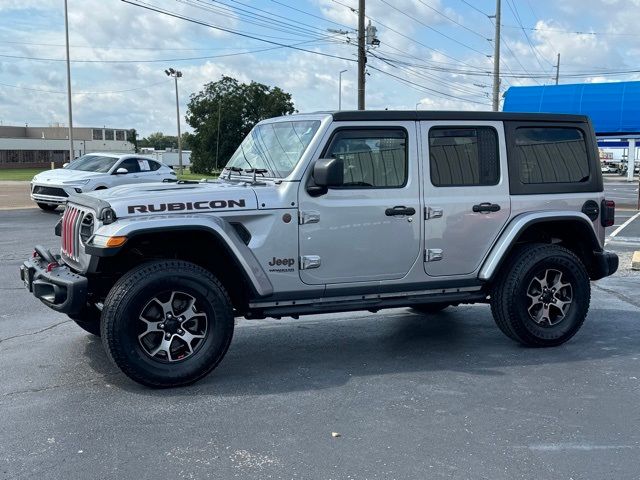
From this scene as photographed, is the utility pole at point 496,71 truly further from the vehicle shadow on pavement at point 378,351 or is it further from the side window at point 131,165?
the vehicle shadow on pavement at point 378,351

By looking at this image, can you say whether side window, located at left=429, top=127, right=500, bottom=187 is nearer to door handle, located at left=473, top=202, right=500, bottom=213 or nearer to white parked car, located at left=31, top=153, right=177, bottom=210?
door handle, located at left=473, top=202, right=500, bottom=213

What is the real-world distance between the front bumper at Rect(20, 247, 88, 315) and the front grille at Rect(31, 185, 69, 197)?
13.1 meters

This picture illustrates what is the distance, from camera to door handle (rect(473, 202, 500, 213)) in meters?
5.68

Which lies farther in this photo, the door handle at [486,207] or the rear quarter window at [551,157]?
the rear quarter window at [551,157]

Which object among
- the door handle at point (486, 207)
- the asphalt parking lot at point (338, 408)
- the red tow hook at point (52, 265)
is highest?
the door handle at point (486, 207)

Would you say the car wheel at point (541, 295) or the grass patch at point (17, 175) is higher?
the grass patch at point (17, 175)

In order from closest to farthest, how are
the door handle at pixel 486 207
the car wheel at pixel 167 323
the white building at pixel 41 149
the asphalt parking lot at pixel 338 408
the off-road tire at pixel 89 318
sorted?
the asphalt parking lot at pixel 338 408 → the car wheel at pixel 167 323 → the off-road tire at pixel 89 318 → the door handle at pixel 486 207 → the white building at pixel 41 149

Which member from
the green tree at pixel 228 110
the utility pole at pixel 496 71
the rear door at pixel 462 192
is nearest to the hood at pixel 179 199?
the rear door at pixel 462 192

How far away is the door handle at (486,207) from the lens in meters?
5.68

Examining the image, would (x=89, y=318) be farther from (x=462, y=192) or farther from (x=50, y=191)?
(x=50, y=191)

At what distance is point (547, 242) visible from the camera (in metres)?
6.35

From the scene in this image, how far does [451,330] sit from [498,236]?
1.27 m

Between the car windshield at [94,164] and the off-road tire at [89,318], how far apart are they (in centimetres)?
1281

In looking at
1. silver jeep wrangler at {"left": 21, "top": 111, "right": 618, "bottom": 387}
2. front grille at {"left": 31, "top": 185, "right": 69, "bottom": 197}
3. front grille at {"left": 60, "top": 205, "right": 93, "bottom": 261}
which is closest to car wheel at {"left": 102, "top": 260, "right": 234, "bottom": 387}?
silver jeep wrangler at {"left": 21, "top": 111, "right": 618, "bottom": 387}
